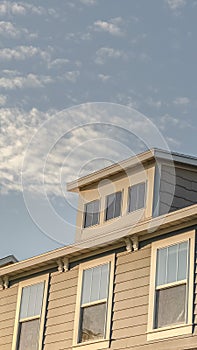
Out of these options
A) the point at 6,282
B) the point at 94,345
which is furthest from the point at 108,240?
the point at 6,282

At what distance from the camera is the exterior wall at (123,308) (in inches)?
622

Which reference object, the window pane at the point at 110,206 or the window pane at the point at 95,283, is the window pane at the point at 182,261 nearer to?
the window pane at the point at 95,283

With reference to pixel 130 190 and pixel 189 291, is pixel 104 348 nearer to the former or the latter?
pixel 189 291

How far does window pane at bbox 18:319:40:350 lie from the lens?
19.1 m

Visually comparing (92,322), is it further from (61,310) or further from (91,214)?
(91,214)

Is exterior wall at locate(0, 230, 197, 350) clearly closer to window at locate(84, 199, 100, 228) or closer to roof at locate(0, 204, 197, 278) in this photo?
roof at locate(0, 204, 197, 278)

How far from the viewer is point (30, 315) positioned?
64.1 ft

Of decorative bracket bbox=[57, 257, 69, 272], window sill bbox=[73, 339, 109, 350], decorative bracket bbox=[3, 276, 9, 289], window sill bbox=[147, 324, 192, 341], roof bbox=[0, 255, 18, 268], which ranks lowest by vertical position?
window sill bbox=[147, 324, 192, 341]

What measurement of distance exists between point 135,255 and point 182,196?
194cm

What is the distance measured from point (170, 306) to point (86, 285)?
2.96 meters

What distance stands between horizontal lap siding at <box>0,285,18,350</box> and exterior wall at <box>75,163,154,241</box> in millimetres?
2323

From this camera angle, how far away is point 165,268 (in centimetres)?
1588

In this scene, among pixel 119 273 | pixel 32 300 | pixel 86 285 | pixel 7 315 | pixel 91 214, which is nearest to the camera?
pixel 119 273

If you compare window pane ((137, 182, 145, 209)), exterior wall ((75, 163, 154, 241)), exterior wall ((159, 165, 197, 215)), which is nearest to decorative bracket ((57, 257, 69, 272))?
exterior wall ((75, 163, 154, 241))
